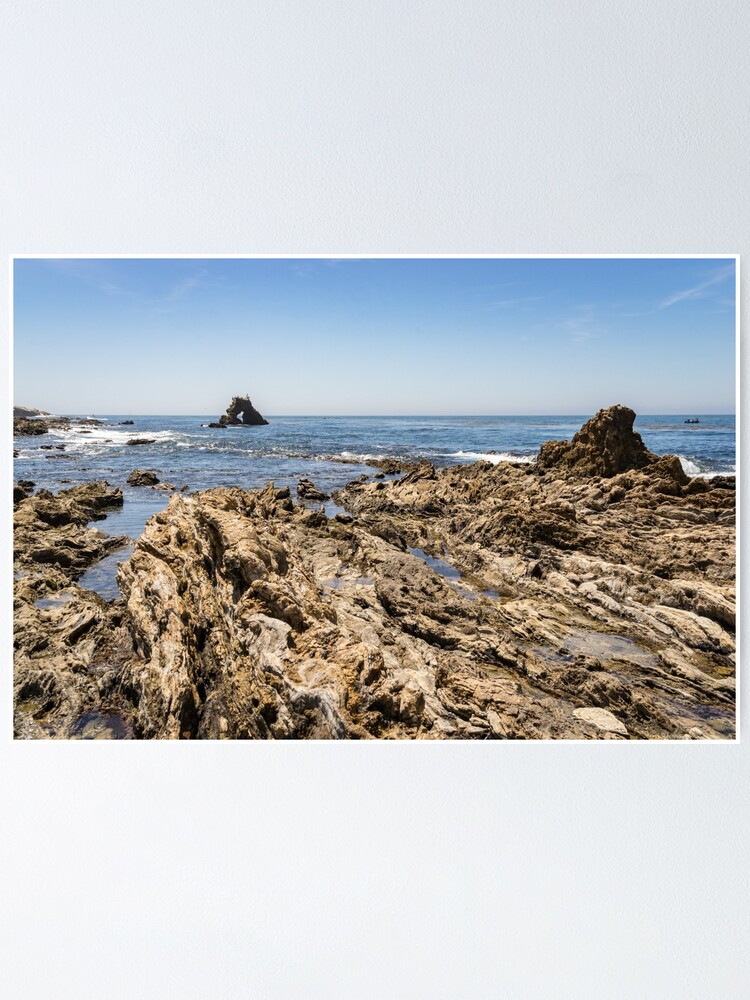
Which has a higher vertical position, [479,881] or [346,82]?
[346,82]

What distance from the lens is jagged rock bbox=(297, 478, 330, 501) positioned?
210 centimetres

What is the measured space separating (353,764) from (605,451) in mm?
1700

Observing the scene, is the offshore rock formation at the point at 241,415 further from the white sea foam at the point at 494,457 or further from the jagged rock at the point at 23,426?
the white sea foam at the point at 494,457

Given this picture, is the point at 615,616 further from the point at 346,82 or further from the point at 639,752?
the point at 346,82

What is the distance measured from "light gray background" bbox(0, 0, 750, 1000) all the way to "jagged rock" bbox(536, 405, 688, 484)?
932 millimetres

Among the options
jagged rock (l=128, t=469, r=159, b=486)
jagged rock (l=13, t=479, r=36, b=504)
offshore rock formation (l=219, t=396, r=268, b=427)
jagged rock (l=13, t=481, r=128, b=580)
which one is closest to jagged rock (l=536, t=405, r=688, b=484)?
offshore rock formation (l=219, t=396, r=268, b=427)

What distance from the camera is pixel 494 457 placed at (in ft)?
6.98

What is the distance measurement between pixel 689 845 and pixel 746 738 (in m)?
0.49

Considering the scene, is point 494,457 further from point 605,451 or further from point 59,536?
point 59,536

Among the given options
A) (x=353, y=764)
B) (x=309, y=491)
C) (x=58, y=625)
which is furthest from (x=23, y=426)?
(x=353, y=764)

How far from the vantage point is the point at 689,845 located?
1.92 m

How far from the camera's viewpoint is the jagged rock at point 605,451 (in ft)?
6.64

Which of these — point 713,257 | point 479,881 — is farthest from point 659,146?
point 479,881

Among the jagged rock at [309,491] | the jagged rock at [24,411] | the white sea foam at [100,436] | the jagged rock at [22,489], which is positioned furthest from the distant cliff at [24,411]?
the jagged rock at [309,491]
